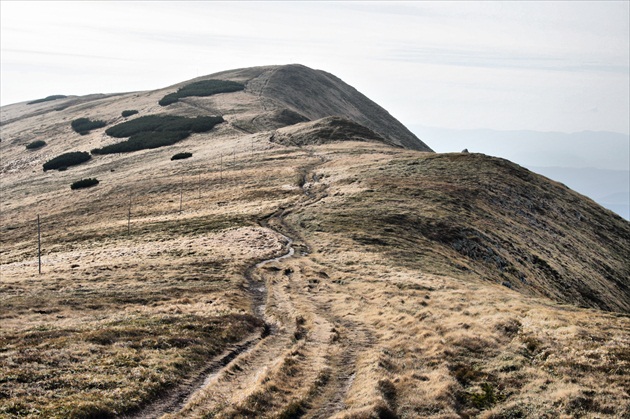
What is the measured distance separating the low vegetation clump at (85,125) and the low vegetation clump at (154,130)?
887cm

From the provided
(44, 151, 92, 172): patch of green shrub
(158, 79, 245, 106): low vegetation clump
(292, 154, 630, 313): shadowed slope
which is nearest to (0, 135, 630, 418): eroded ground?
(292, 154, 630, 313): shadowed slope

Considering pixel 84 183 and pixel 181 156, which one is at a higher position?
pixel 181 156

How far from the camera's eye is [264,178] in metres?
69.0

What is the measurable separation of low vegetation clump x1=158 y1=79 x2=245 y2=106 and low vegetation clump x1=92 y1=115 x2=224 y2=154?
60.7ft

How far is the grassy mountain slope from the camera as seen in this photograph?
55.8 feet

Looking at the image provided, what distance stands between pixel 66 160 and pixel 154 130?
18.3 m

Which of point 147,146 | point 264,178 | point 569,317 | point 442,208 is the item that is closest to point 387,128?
point 147,146

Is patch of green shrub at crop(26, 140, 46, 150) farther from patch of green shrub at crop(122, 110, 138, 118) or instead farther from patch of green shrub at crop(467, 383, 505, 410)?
patch of green shrub at crop(467, 383, 505, 410)

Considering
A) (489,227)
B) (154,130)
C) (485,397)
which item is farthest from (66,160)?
(485,397)

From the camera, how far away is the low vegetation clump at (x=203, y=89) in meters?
132

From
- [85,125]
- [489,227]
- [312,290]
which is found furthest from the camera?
[85,125]

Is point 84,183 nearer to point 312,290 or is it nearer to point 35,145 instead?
point 35,145

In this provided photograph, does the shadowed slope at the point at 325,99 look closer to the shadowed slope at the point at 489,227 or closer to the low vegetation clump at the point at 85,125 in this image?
the low vegetation clump at the point at 85,125

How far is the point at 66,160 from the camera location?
9350cm
